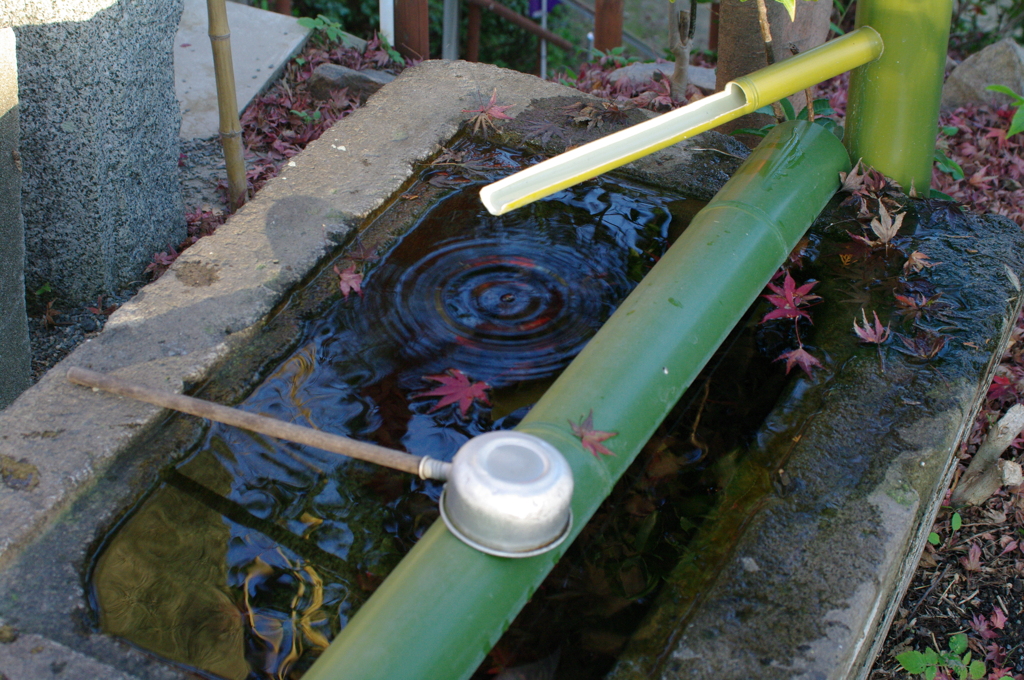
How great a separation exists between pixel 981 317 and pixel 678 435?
1.04 metres

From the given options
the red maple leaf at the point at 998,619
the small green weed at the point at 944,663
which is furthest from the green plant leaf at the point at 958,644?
the red maple leaf at the point at 998,619

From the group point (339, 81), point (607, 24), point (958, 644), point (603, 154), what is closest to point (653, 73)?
point (607, 24)

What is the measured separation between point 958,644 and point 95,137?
10.5 ft

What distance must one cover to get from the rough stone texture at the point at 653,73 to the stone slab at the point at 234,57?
195cm

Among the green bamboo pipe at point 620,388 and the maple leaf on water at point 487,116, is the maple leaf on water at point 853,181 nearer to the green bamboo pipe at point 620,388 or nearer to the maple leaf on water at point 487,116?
the green bamboo pipe at point 620,388

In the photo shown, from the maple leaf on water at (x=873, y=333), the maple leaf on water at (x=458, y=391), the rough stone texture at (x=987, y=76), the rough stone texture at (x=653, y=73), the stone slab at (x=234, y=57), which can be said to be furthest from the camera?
the rough stone texture at (x=653, y=73)

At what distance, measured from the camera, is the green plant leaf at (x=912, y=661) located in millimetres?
2211

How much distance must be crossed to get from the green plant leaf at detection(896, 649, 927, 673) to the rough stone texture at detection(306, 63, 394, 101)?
3622 millimetres

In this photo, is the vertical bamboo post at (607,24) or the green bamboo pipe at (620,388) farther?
the vertical bamboo post at (607,24)

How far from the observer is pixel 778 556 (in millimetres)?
1735

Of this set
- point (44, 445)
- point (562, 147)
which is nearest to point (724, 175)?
point (562, 147)

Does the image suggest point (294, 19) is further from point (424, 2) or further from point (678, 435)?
point (678, 435)

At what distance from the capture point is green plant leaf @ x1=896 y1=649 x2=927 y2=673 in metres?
2.21

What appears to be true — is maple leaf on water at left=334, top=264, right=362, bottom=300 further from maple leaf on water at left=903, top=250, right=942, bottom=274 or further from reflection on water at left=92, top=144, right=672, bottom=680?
maple leaf on water at left=903, top=250, right=942, bottom=274
